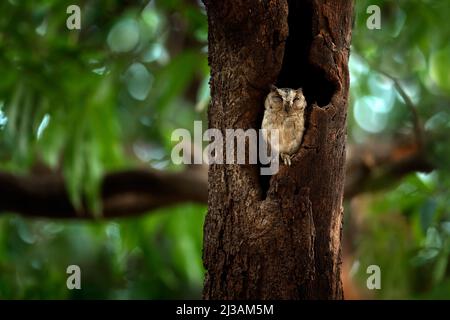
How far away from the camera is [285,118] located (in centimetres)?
323

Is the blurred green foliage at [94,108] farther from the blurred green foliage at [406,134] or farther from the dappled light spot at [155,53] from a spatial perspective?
the blurred green foliage at [406,134]

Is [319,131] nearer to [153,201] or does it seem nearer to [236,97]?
[236,97]

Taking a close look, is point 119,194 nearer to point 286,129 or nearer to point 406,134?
point 406,134

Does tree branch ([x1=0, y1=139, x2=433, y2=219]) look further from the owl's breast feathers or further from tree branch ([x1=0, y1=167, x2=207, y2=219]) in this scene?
the owl's breast feathers

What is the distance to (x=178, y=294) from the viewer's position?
8617 millimetres

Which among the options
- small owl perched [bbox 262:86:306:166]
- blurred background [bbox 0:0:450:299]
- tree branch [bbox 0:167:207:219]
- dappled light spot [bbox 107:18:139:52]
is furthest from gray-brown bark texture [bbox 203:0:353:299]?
dappled light spot [bbox 107:18:139:52]

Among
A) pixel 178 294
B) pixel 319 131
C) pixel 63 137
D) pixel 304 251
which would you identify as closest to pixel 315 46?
pixel 319 131

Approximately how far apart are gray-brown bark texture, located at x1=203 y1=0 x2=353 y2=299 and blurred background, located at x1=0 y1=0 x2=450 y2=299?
1.52m

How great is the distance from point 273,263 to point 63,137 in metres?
3.19

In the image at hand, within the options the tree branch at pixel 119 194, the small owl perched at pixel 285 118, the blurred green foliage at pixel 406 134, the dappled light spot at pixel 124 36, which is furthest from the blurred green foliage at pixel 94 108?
the small owl perched at pixel 285 118

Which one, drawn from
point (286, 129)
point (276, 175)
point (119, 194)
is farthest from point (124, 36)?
point (276, 175)

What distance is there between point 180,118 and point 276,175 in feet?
15.2

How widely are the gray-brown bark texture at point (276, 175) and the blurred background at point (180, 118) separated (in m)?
1.52

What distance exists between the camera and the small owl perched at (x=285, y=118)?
3.20m
